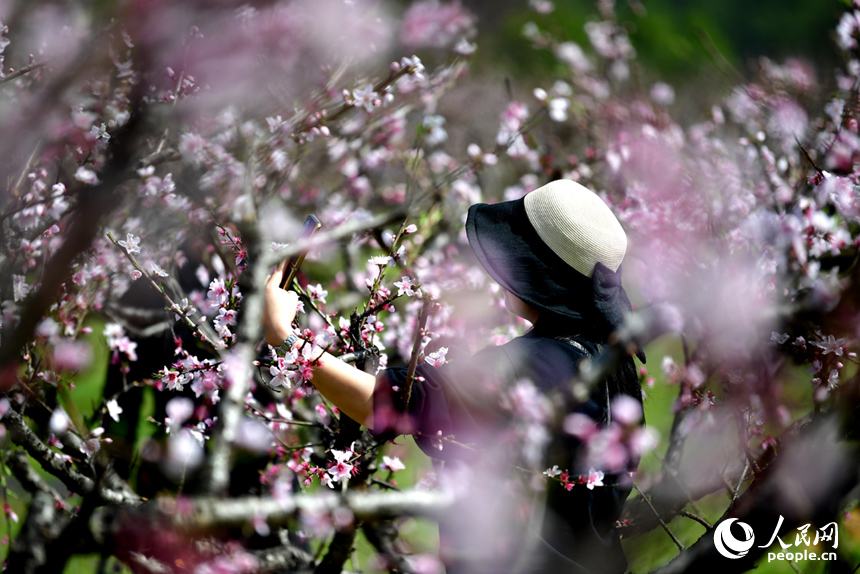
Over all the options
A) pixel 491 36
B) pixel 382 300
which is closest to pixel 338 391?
pixel 382 300

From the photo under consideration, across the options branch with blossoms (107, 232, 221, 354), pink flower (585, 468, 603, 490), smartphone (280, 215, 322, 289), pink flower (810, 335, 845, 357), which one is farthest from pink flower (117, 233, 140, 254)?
pink flower (810, 335, 845, 357)

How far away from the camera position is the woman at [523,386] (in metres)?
1.28

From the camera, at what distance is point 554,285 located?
1.57 metres

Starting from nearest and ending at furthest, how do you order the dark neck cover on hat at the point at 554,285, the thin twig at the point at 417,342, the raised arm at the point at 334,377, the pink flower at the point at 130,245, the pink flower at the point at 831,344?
1. the thin twig at the point at 417,342
2. the raised arm at the point at 334,377
3. the dark neck cover on hat at the point at 554,285
4. the pink flower at the point at 130,245
5. the pink flower at the point at 831,344

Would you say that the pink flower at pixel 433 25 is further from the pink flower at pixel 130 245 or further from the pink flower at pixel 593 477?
the pink flower at pixel 593 477

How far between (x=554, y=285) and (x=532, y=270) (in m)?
0.07

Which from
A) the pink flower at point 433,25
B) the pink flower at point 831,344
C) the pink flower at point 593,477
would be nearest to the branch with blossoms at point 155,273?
the pink flower at point 593,477

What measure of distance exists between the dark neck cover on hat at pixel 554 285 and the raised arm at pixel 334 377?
19.4 inches

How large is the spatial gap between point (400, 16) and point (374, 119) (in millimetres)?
3472

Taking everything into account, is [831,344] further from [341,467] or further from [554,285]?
[341,467]

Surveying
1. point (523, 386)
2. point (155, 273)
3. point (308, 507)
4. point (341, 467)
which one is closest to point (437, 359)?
point (523, 386)

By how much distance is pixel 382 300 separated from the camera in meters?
1.95

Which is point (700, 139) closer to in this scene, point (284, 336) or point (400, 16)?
point (400, 16)

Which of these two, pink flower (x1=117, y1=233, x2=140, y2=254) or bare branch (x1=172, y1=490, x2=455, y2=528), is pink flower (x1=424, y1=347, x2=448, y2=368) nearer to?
bare branch (x1=172, y1=490, x2=455, y2=528)
